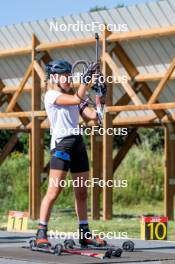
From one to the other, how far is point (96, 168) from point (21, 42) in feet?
9.99

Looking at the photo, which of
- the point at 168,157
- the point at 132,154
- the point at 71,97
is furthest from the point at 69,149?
the point at 132,154

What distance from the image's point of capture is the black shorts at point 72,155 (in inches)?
355

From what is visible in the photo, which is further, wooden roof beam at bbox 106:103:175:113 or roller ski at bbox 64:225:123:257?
wooden roof beam at bbox 106:103:175:113

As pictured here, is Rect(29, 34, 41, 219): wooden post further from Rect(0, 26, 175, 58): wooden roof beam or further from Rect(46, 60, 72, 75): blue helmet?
Rect(46, 60, 72, 75): blue helmet

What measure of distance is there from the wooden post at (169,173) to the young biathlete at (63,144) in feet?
34.3

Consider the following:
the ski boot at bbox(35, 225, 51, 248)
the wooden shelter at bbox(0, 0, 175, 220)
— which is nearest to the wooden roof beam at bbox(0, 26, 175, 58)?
the wooden shelter at bbox(0, 0, 175, 220)

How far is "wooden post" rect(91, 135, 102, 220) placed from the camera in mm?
20016

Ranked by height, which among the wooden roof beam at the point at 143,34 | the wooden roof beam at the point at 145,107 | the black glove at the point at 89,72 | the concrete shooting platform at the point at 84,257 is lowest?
the concrete shooting platform at the point at 84,257

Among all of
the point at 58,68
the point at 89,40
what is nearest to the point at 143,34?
the point at 89,40

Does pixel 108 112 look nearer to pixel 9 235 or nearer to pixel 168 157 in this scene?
pixel 168 157

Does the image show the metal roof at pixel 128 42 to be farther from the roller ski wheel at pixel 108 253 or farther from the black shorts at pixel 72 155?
the roller ski wheel at pixel 108 253

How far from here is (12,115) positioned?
790 inches

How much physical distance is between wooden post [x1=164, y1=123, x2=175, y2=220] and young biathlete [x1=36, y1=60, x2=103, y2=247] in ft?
34.3

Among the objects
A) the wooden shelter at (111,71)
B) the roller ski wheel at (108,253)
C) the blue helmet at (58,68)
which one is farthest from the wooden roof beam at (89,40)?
the roller ski wheel at (108,253)
